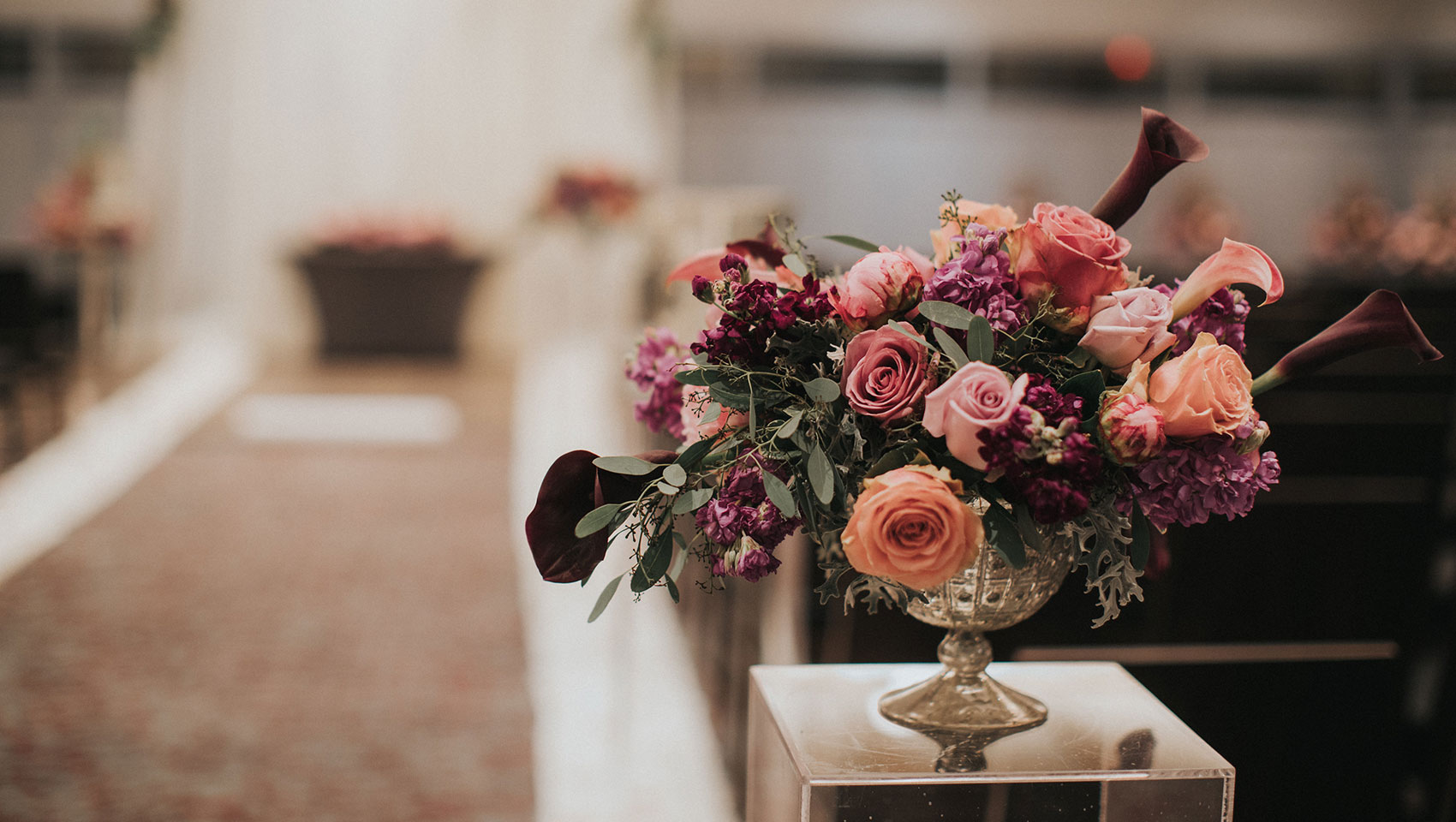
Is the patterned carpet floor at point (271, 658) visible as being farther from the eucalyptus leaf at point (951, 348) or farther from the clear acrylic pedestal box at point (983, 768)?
the eucalyptus leaf at point (951, 348)

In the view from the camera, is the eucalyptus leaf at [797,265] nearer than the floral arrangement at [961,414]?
No

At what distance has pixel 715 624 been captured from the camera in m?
3.09

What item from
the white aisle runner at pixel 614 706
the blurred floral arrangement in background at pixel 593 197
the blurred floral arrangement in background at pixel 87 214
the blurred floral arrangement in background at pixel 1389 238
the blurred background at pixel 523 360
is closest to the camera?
the blurred background at pixel 523 360

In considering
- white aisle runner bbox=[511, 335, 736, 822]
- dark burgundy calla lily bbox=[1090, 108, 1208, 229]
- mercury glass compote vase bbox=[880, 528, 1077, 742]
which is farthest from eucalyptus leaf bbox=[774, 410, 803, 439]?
white aisle runner bbox=[511, 335, 736, 822]

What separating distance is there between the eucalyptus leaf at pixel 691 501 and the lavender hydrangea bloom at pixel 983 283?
244mm

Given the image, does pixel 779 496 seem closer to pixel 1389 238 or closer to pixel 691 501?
pixel 691 501

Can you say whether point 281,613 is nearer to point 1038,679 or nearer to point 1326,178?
point 1038,679

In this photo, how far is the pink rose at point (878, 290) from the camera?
1.03m

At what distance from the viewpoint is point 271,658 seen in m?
3.45

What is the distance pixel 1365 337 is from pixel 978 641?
437mm

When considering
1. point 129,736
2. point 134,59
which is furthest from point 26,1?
point 129,736

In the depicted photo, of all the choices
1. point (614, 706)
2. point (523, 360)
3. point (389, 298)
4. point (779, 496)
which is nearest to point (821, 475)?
point (779, 496)

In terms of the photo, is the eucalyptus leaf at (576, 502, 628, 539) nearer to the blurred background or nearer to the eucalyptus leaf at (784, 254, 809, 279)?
the eucalyptus leaf at (784, 254, 809, 279)

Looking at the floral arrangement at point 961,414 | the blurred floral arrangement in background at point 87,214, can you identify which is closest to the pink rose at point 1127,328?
the floral arrangement at point 961,414
